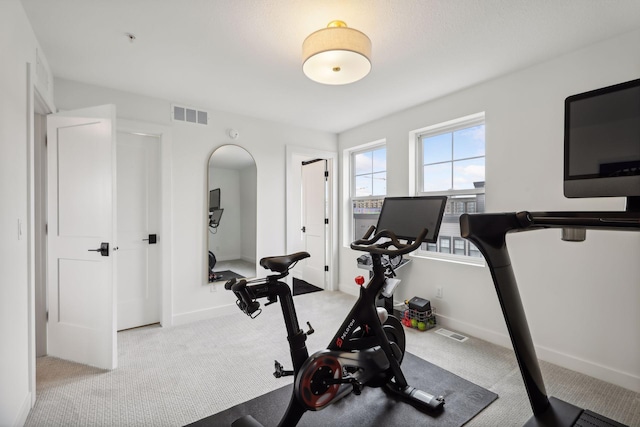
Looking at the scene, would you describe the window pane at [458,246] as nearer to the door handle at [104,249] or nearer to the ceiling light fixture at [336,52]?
the ceiling light fixture at [336,52]

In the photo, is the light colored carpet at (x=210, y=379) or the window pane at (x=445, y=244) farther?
the window pane at (x=445, y=244)

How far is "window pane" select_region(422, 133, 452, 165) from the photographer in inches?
137

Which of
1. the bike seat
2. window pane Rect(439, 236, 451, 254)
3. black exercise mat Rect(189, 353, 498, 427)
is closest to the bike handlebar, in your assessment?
the bike seat

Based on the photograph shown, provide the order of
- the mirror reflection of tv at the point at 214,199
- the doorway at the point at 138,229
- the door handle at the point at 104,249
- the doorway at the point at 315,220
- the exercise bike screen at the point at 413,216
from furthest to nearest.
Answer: the doorway at the point at 315,220 → the mirror reflection of tv at the point at 214,199 → the doorway at the point at 138,229 → the door handle at the point at 104,249 → the exercise bike screen at the point at 413,216

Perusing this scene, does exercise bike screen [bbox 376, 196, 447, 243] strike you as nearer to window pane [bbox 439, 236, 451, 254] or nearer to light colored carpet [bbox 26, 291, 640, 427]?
light colored carpet [bbox 26, 291, 640, 427]

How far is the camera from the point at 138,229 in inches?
134

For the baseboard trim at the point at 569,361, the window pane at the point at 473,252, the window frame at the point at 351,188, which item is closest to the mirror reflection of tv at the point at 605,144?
the baseboard trim at the point at 569,361

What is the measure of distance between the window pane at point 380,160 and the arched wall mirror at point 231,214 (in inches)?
67.0

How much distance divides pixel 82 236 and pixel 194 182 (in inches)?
50.1

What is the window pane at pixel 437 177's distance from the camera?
347 centimetres

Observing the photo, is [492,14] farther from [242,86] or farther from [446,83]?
[242,86]

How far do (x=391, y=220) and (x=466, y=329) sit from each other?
157 cm

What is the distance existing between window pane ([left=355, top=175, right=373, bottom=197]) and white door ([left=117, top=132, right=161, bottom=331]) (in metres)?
2.71

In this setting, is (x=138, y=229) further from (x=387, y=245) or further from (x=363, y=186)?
(x=363, y=186)
